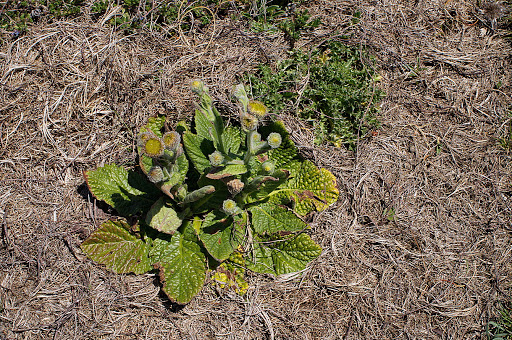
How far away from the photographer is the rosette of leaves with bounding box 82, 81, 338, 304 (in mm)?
2785

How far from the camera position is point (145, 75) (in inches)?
131

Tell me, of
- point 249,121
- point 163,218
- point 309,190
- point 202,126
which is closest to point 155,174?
point 163,218

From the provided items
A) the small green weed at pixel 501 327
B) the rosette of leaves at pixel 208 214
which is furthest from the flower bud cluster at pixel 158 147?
the small green weed at pixel 501 327

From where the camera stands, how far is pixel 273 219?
3.06 metres

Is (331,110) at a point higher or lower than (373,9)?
lower

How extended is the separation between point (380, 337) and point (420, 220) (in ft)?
3.39

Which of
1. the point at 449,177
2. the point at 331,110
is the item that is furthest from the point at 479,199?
the point at 331,110

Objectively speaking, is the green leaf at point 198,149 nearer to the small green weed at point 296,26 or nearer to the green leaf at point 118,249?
the green leaf at point 118,249

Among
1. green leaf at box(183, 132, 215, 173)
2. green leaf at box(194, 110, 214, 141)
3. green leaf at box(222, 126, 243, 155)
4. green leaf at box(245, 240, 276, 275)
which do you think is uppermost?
green leaf at box(194, 110, 214, 141)

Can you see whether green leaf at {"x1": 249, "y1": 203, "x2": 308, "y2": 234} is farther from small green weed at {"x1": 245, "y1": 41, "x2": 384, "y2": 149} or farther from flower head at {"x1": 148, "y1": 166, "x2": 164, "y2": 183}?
flower head at {"x1": 148, "y1": 166, "x2": 164, "y2": 183}

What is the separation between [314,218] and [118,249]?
1549mm

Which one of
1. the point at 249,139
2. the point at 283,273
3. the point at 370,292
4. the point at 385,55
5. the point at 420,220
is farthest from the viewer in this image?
the point at 385,55

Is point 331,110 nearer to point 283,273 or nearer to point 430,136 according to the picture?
point 430,136

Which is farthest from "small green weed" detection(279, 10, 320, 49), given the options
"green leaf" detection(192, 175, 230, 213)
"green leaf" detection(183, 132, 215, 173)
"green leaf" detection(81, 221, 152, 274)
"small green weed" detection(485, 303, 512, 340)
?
"small green weed" detection(485, 303, 512, 340)
